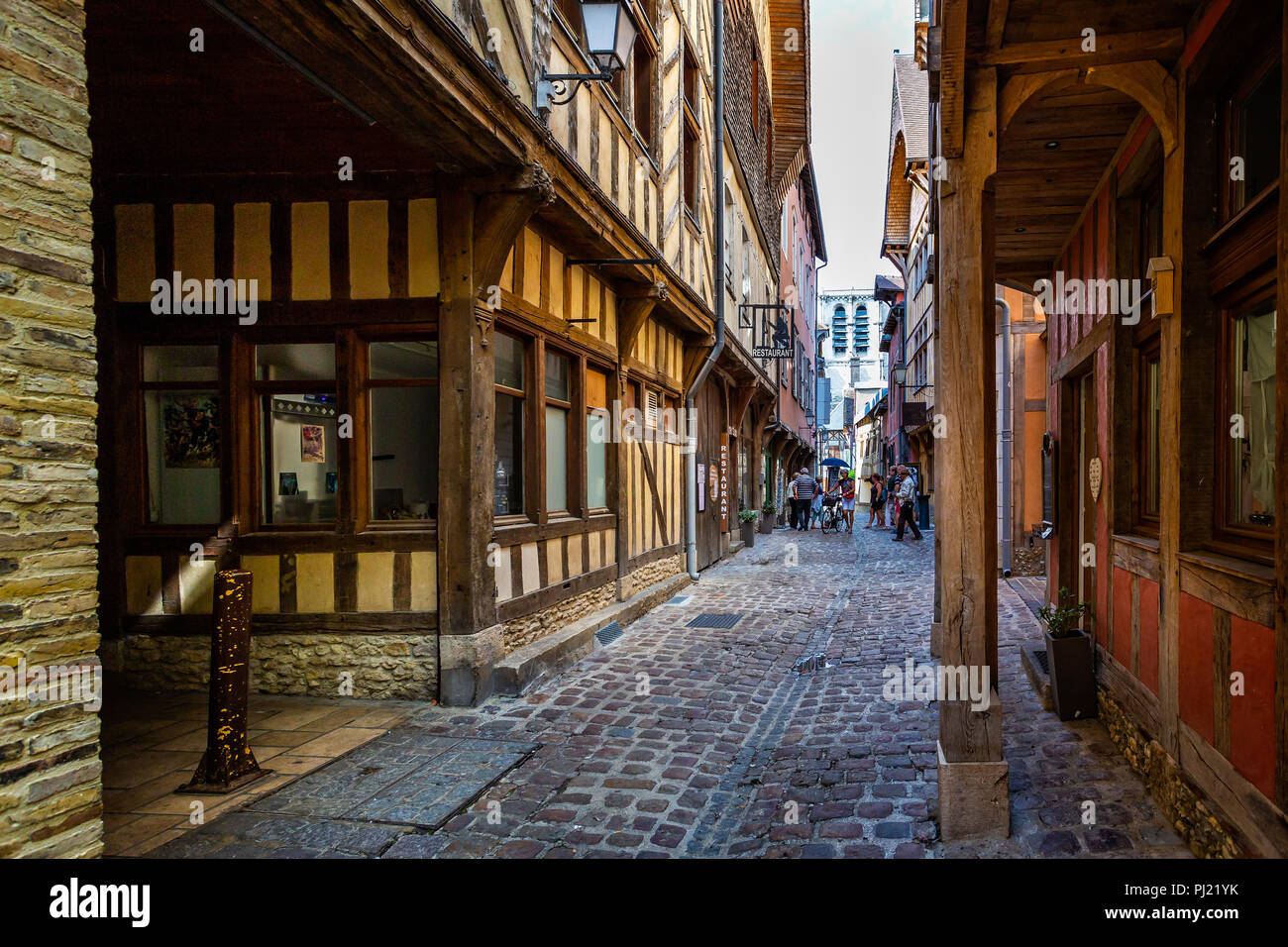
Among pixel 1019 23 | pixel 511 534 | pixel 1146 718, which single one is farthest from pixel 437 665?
pixel 1019 23

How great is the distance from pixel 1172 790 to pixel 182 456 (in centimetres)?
624

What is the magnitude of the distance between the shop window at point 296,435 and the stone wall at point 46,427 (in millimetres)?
3078

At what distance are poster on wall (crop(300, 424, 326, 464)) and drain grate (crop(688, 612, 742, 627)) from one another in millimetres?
4252

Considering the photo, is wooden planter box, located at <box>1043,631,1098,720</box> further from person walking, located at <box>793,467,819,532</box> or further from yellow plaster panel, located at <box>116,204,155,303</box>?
person walking, located at <box>793,467,819,532</box>

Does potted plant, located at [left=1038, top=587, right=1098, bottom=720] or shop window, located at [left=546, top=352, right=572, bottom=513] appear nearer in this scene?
potted plant, located at [left=1038, top=587, right=1098, bottom=720]

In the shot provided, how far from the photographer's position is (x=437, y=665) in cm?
535

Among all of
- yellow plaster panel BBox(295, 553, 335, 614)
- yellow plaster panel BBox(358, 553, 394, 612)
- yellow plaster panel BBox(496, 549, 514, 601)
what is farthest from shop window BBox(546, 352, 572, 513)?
yellow plaster panel BBox(295, 553, 335, 614)

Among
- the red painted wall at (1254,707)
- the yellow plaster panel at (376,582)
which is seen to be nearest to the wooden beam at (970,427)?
the red painted wall at (1254,707)

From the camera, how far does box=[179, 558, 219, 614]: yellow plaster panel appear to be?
217 inches

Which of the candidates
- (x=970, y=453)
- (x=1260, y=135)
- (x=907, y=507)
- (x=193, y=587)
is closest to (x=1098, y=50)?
(x=1260, y=135)

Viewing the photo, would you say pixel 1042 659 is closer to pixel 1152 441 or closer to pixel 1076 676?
pixel 1076 676

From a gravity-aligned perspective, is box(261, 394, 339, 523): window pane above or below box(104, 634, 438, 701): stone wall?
above

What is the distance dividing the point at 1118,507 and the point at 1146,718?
1.33 meters

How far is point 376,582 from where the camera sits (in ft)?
17.7
